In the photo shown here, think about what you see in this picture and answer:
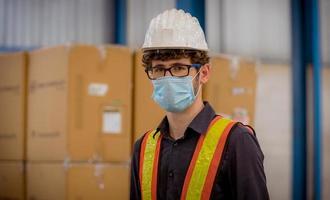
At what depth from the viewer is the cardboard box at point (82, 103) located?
4.20m

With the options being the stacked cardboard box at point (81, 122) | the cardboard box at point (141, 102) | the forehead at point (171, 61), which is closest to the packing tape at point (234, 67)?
the cardboard box at point (141, 102)

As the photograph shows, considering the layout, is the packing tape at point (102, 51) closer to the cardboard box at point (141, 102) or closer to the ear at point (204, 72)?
the cardboard box at point (141, 102)

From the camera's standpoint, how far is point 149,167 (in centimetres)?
228

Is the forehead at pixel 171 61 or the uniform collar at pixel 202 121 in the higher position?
the forehead at pixel 171 61

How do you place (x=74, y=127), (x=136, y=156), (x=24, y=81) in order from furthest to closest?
(x=24, y=81)
(x=74, y=127)
(x=136, y=156)

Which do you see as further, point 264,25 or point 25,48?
point 264,25

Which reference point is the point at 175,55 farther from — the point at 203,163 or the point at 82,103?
the point at 82,103

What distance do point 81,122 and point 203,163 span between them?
2.24 m

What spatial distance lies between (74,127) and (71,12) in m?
3.49

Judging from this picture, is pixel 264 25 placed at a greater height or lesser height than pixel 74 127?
greater

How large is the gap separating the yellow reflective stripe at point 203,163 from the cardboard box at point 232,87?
8.56 ft

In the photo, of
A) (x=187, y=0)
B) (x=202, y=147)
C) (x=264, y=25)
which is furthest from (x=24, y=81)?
(x=264, y=25)

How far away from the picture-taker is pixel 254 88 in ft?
16.7

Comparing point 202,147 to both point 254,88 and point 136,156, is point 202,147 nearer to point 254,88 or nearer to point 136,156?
point 136,156
